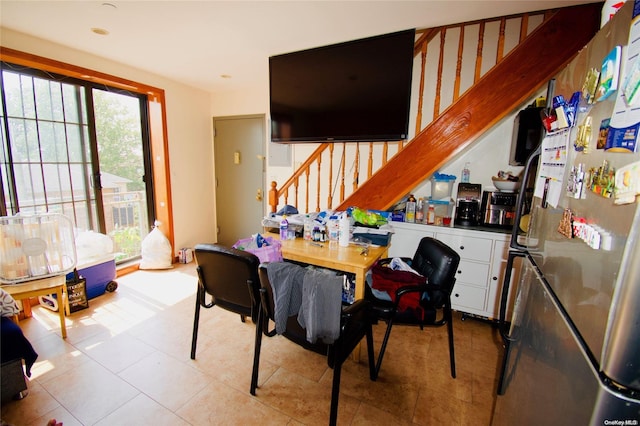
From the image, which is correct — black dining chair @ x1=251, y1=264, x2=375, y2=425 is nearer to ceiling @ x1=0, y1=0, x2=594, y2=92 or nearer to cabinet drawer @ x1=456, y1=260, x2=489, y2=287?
cabinet drawer @ x1=456, y1=260, x2=489, y2=287

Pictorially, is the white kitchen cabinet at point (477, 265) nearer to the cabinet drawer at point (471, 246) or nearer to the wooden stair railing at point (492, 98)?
the cabinet drawer at point (471, 246)

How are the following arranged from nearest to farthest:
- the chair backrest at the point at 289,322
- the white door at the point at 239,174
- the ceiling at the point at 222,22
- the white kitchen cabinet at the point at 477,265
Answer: the chair backrest at the point at 289,322
the ceiling at the point at 222,22
the white kitchen cabinet at the point at 477,265
the white door at the point at 239,174

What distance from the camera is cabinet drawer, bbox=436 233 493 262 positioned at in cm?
235

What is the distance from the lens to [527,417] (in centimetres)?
92

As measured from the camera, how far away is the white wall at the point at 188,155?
358 cm

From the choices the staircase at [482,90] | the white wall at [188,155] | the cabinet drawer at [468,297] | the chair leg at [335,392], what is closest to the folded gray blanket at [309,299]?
the chair leg at [335,392]

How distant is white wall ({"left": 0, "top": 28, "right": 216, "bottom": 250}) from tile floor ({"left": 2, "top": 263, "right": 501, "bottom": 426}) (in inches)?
64.9

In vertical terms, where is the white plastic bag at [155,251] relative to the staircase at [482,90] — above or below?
below

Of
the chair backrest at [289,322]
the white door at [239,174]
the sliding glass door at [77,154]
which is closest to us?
the chair backrest at [289,322]

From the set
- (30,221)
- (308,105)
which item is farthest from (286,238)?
(30,221)

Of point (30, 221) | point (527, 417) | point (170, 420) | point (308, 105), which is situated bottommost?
point (170, 420)

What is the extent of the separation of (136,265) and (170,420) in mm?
2583

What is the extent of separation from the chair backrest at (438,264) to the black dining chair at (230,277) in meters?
1.07

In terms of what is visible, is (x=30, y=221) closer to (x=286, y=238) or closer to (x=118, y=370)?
(x=118, y=370)
